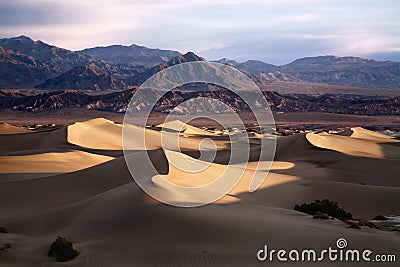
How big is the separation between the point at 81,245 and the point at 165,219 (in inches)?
88.3

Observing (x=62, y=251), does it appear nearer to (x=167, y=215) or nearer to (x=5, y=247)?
(x=5, y=247)

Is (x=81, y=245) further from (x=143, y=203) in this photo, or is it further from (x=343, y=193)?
(x=343, y=193)

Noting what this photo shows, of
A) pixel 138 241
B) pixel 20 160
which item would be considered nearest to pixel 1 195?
pixel 20 160

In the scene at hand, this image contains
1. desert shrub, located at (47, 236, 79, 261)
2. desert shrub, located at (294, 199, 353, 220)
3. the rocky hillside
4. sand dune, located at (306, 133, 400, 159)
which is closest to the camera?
desert shrub, located at (47, 236, 79, 261)

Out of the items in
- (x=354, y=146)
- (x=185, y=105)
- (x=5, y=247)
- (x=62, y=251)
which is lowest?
(x=354, y=146)

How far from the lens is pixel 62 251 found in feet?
33.7

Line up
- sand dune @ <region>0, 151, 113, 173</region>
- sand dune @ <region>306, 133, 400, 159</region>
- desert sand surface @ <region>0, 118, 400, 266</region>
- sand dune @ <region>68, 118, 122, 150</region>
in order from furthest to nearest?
sand dune @ <region>68, 118, 122, 150</region>, sand dune @ <region>306, 133, 400, 159</region>, sand dune @ <region>0, 151, 113, 173</region>, desert sand surface @ <region>0, 118, 400, 266</region>

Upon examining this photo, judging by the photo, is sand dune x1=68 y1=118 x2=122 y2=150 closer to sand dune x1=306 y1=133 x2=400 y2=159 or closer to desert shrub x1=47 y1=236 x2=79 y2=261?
sand dune x1=306 y1=133 x2=400 y2=159

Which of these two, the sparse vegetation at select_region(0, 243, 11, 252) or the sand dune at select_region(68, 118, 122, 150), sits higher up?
the sparse vegetation at select_region(0, 243, 11, 252)

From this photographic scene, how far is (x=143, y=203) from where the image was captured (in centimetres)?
1359

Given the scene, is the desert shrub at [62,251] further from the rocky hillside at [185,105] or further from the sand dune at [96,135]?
the rocky hillside at [185,105]

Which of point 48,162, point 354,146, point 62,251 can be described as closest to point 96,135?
point 48,162

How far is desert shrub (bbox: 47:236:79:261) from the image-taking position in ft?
33.3

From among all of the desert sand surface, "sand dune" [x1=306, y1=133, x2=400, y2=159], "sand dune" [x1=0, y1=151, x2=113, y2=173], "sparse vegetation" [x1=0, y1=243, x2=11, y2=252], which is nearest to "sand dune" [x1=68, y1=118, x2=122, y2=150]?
"sand dune" [x1=0, y1=151, x2=113, y2=173]
